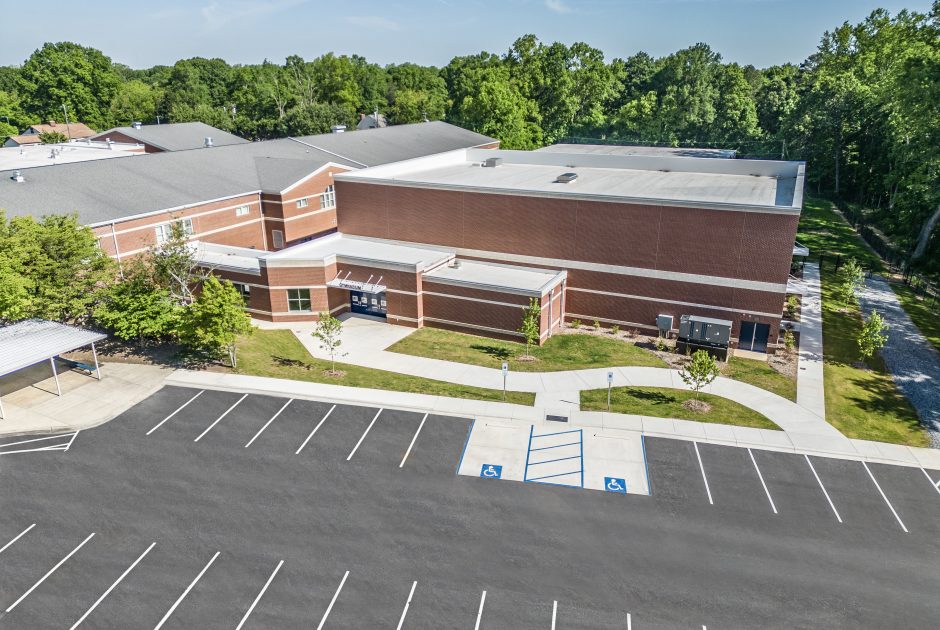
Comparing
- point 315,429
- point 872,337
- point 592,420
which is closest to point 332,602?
point 315,429

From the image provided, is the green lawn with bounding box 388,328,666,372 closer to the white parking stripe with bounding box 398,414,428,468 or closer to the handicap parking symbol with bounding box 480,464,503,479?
the white parking stripe with bounding box 398,414,428,468

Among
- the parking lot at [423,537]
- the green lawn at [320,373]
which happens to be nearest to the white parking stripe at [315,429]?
the parking lot at [423,537]

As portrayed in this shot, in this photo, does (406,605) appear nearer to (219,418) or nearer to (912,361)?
(219,418)

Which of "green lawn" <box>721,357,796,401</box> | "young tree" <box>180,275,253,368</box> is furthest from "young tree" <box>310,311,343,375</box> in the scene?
"green lawn" <box>721,357,796,401</box>

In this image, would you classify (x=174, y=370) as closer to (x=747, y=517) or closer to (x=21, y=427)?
(x=21, y=427)

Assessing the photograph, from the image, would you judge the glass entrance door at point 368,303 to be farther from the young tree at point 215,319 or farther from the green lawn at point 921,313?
the green lawn at point 921,313

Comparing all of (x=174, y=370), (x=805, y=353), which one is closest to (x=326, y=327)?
(x=174, y=370)

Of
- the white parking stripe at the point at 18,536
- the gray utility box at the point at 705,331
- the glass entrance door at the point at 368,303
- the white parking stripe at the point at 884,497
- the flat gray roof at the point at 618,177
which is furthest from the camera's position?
the glass entrance door at the point at 368,303
